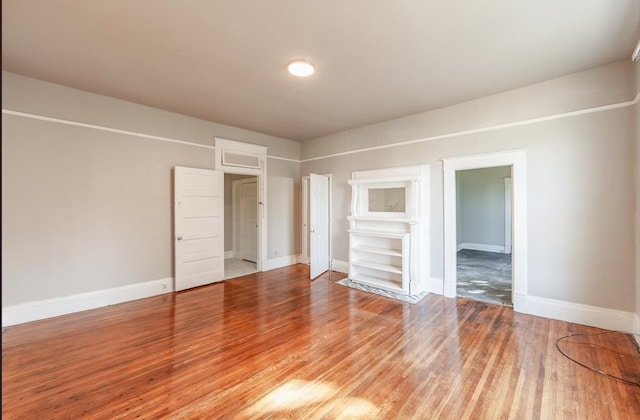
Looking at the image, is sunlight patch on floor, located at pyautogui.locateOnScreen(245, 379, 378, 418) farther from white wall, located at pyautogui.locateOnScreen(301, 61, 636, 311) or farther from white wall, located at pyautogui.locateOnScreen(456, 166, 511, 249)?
white wall, located at pyautogui.locateOnScreen(456, 166, 511, 249)

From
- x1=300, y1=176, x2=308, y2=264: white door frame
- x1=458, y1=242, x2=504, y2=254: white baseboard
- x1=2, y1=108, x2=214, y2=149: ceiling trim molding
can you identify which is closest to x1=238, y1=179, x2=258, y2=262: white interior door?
x1=300, y1=176, x2=308, y2=264: white door frame

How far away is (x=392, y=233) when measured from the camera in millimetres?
4930

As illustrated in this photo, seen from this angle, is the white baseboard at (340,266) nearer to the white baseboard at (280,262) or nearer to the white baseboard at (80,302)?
the white baseboard at (280,262)

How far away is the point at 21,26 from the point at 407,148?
15.5 ft

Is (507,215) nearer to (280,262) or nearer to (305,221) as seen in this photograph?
(305,221)

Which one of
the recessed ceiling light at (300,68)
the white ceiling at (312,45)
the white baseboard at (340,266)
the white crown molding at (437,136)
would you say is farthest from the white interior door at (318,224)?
the recessed ceiling light at (300,68)

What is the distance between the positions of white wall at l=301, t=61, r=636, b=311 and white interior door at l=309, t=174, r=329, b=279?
247 cm

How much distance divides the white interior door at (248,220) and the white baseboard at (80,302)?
2569 mm

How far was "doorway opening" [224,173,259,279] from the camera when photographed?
7.22 m

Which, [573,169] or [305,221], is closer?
[573,169]

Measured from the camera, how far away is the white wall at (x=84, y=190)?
11.7 ft

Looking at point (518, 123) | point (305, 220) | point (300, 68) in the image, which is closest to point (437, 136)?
point (518, 123)

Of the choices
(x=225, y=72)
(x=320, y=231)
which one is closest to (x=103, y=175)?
(x=225, y=72)

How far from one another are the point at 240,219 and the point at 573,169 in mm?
6371
